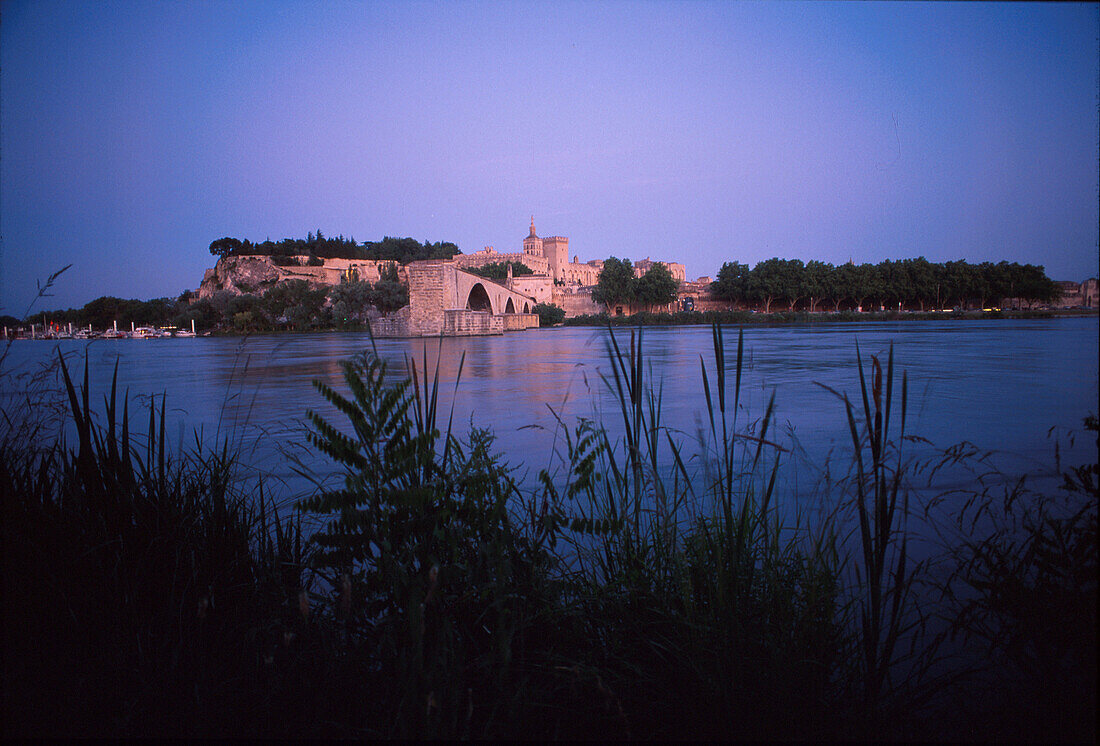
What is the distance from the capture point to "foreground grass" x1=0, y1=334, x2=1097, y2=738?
1233 mm

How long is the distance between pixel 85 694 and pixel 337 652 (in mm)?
529

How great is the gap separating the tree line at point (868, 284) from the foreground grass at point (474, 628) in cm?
3228

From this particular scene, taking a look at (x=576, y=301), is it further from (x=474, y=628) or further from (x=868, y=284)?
(x=474, y=628)

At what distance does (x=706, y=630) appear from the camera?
139cm

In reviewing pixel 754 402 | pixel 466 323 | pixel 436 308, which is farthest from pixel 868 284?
pixel 754 402

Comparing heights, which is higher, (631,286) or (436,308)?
(631,286)

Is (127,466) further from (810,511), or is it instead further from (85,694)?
(810,511)

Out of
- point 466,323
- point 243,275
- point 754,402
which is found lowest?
point 754,402

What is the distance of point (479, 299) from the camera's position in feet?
155

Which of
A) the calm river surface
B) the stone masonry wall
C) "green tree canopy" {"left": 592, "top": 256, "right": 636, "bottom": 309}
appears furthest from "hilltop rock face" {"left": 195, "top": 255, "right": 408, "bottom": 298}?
the calm river surface

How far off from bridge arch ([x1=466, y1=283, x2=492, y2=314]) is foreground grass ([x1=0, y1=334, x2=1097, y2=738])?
41.0m

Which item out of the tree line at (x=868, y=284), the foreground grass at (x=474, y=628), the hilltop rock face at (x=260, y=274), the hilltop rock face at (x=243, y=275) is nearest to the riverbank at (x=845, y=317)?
the tree line at (x=868, y=284)

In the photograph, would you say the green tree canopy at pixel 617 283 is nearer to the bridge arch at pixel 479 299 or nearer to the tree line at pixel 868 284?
the tree line at pixel 868 284

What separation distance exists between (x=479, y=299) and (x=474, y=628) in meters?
46.5
